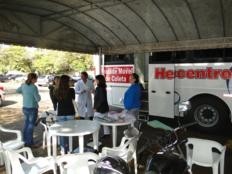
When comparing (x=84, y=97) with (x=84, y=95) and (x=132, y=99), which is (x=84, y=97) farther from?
(x=132, y=99)

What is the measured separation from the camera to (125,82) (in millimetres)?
8547

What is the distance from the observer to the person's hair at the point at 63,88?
4.77 metres

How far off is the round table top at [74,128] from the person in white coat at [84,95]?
2263mm

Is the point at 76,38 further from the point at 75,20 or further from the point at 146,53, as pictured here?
the point at 146,53

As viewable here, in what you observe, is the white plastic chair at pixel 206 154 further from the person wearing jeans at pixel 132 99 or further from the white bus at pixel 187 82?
the white bus at pixel 187 82

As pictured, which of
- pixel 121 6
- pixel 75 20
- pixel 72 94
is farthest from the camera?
pixel 75 20

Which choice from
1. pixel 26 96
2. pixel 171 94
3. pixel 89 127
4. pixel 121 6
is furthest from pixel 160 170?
pixel 171 94

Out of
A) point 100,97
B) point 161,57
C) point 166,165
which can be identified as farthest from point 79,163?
point 161,57

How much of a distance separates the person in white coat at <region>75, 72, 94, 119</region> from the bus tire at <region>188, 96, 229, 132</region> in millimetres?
2784

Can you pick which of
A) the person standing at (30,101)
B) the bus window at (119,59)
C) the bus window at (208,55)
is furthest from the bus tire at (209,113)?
the person standing at (30,101)

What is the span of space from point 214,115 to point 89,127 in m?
4.11

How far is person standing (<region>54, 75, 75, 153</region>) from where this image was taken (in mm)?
4801

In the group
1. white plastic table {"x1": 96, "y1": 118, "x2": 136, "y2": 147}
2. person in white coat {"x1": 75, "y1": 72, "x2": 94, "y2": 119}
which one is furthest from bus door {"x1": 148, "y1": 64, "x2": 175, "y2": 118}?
white plastic table {"x1": 96, "y1": 118, "x2": 136, "y2": 147}

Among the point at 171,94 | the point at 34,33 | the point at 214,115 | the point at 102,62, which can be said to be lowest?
the point at 214,115
